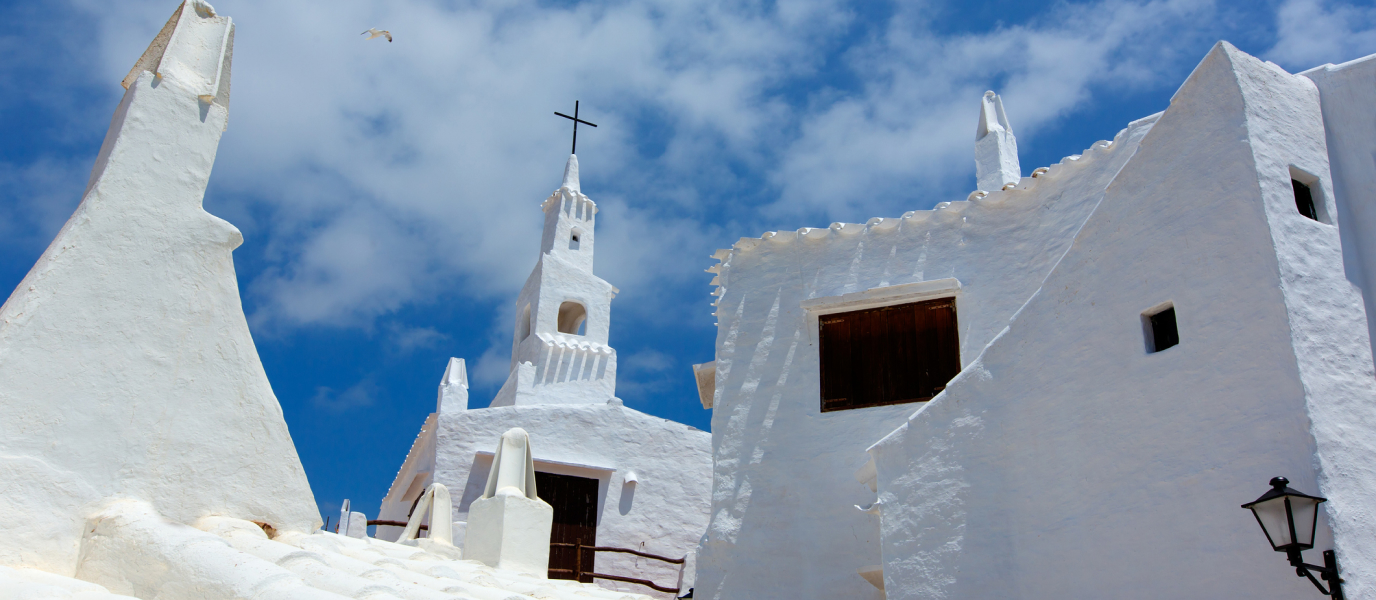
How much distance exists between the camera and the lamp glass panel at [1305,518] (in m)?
6.10

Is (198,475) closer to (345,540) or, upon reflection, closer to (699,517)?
(345,540)

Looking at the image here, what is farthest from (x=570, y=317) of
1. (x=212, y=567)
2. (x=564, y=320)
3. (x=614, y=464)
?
(x=212, y=567)

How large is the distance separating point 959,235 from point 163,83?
866 cm

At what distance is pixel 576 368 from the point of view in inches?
873

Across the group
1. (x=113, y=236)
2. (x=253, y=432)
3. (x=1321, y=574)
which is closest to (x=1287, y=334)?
(x=1321, y=574)

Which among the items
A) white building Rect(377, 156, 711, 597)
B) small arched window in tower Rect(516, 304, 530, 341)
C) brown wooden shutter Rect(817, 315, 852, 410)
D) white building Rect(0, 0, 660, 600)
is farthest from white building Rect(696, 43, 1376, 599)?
small arched window in tower Rect(516, 304, 530, 341)

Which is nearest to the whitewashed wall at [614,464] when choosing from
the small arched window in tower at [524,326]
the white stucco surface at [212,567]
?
the small arched window in tower at [524,326]

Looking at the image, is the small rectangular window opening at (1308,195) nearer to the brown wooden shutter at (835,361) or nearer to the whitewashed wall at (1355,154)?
the whitewashed wall at (1355,154)

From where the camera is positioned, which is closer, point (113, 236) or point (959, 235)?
point (113, 236)

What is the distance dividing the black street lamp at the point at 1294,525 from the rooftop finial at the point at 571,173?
2021cm

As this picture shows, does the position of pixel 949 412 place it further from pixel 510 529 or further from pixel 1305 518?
pixel 510 529

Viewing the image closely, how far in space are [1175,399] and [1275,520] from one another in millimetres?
1421

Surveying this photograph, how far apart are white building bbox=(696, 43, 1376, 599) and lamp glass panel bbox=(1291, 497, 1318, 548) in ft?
1.08

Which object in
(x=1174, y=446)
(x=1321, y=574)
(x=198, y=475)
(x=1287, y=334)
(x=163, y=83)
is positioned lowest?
(x=1321, y=574)
